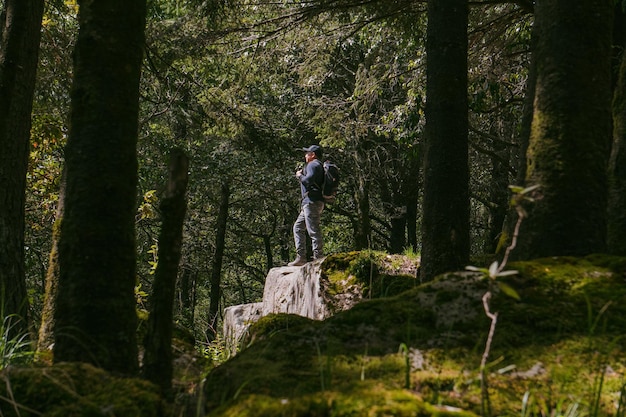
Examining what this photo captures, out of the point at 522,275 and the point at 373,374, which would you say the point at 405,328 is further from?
the point at 522,275

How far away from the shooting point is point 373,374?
2344 millimetres

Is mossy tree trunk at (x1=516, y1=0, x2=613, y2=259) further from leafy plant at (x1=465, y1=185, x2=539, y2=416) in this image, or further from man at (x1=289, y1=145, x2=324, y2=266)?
man at (x1=289, y1=145, x2=324, y2=266)

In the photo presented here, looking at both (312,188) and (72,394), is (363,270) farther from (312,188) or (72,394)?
(72,394)

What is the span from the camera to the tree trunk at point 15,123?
583 centimetres

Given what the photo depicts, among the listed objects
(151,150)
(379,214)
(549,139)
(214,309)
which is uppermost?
(151,150)

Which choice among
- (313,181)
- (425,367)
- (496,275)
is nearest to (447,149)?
(425,367)

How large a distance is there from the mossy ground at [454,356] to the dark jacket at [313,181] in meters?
6.61

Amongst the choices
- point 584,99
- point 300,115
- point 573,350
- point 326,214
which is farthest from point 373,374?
point 326,214

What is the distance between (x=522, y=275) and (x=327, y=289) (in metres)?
5.37

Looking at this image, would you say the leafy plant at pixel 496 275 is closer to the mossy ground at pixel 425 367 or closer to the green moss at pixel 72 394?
the mossy ground at pixel 425 367

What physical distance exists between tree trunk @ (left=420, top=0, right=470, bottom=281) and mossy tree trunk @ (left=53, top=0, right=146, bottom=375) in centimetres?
333

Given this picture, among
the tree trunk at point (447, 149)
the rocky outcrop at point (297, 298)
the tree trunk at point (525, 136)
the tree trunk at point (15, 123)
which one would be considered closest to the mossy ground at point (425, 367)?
the tree trunk at point (525, 136)

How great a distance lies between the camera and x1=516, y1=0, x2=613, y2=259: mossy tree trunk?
374 centimetres

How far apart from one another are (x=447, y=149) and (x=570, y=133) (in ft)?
5.67
